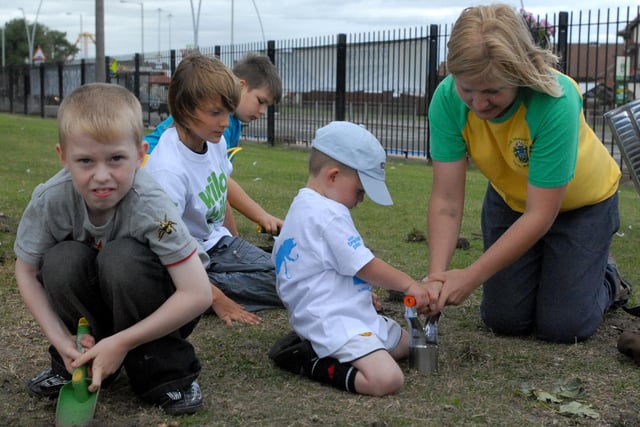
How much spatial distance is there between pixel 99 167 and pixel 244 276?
5.63 ft

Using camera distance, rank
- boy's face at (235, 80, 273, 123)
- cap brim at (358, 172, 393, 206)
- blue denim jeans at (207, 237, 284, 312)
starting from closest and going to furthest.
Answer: cap brim at (358, 172, 393, 206) → blue denim jeans at (207, 237, 284, 312) → boy's face at (235, 80, 273, 123)

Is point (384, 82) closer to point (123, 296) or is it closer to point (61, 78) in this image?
point (123, 296)

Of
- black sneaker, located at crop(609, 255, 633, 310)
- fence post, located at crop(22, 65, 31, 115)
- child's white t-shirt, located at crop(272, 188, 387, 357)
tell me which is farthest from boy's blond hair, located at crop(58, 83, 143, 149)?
fence post, located at crop(22, 65, 31, 115)

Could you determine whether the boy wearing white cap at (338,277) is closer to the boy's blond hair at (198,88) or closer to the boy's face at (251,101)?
the boy's blond hair at (198,88)

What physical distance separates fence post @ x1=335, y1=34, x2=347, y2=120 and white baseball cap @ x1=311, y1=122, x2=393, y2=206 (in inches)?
511

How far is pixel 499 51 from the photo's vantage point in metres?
2.94

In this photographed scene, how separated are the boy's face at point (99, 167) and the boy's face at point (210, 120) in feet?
4.11

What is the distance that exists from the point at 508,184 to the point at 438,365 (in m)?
0.91

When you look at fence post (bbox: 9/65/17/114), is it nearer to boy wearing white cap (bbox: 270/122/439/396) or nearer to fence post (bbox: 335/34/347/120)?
fence post (bbox: 335/34/347/120)

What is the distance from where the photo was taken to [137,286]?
98.6 inches

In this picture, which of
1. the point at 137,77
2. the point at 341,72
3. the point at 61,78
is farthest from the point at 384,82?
the point at 61,78

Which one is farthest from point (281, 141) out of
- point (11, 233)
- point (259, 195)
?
point (11, 233)

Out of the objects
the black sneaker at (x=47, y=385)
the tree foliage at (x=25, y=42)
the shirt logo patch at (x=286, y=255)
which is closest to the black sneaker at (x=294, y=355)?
the shirt logo patch at (x=286, y=255)

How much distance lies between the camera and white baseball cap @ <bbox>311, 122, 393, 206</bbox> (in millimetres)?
2990
